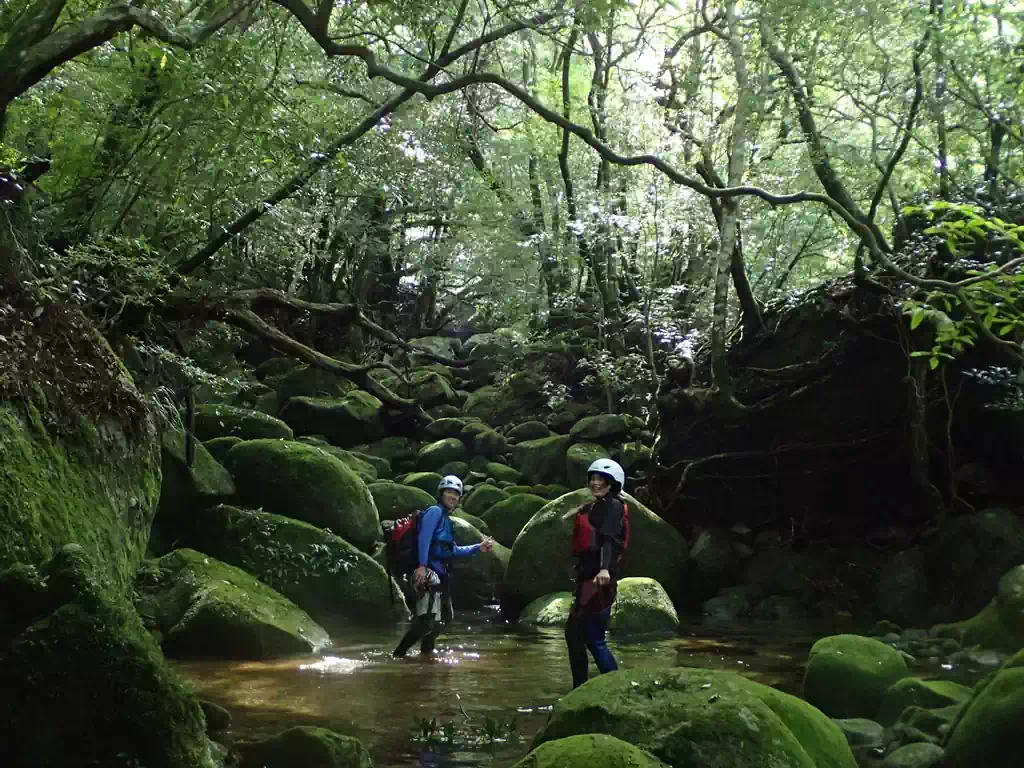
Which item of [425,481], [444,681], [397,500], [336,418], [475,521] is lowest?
[444,681]

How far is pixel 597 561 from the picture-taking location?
6742 millimetres

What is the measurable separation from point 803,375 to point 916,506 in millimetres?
2875

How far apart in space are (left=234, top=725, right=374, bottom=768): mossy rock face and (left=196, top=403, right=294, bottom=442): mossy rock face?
10359 millimetres

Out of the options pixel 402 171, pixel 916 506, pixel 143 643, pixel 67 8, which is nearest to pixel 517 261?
pixel 402 171

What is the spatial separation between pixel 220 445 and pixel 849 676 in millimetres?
9443

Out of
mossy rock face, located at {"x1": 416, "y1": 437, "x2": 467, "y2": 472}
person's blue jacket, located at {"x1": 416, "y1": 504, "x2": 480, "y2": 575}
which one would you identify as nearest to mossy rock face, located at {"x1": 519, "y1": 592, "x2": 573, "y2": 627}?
person's blue jacket, located at {"x1": 416, "y1": 504, "x2": 480, "y2": 575}

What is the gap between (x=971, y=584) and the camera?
12.0m

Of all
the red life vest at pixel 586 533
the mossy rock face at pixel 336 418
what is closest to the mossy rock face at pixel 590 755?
the red life vest at pixel 586 533

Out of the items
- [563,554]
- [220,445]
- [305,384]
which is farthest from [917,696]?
[305,384]

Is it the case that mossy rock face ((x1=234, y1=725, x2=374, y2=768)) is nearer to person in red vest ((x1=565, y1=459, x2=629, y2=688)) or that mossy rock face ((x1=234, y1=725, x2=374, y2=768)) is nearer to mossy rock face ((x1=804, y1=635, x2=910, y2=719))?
person in red vest ((x1=565, y1=459, x2=629, y2=688))

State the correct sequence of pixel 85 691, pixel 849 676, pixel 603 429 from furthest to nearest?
pixel 603 429 < pixel 849 676 < pixel 85 691

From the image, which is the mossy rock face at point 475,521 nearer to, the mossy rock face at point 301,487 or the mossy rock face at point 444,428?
the mossy rock face at point 301,487

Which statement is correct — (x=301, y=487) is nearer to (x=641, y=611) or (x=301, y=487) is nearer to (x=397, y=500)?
(x=397, y=500)

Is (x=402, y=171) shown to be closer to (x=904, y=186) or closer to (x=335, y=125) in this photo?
(x=335, y=125)
